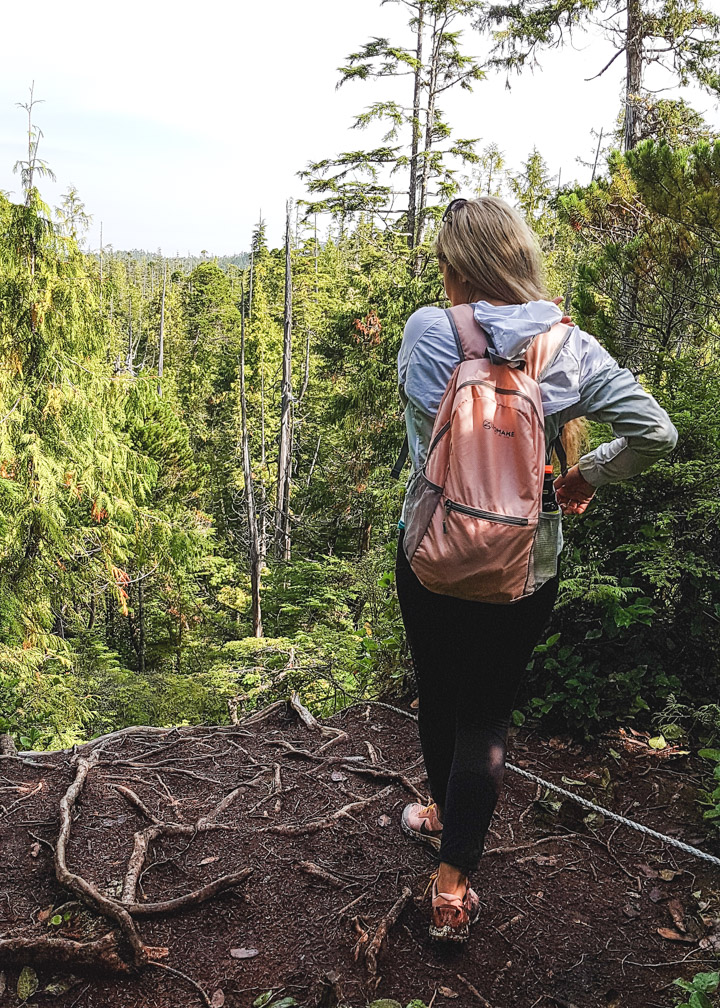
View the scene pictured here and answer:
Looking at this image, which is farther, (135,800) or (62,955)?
(135,800)

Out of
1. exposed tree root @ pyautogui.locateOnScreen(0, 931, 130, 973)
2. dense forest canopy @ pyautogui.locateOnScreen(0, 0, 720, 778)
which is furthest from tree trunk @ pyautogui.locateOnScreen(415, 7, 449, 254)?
exposed tree root @ pyautogui.locateOnScreen(0, 931, 130, 973)

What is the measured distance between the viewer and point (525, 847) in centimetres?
254

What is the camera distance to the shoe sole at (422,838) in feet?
8.35

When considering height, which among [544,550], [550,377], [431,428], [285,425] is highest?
[550,377]

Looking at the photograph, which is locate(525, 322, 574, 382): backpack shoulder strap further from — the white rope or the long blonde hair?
the white rope

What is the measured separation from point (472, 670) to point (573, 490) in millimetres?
643

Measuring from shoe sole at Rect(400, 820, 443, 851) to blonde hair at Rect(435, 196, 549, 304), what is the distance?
184 centimetres

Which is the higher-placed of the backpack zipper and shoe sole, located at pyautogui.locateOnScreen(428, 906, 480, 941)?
the backpack zipper

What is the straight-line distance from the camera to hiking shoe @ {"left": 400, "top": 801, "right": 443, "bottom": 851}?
2.55 m

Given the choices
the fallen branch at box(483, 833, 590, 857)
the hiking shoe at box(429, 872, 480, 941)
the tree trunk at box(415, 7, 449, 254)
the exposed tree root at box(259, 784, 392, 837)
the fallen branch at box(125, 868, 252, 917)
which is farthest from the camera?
the tree trunk at box(415, 7, 449, 254)

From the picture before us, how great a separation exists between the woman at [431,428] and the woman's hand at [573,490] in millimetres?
10

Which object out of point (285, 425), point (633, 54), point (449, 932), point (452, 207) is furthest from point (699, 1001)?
point (285, 425)

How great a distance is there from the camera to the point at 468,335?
73.0 inches

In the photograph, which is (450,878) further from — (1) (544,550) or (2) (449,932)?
(1) (544,550)
